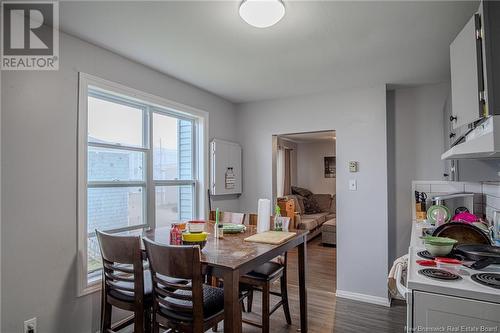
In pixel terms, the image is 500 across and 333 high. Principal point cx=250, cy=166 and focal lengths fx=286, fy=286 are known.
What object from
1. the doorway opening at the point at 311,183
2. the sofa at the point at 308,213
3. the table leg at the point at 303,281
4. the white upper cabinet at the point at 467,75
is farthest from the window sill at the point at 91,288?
the doorway opening at the point at 311,183

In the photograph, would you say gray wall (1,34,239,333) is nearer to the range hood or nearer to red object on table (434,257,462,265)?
red object on table (434,257,462,265)

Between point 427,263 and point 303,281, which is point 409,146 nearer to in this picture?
point 303,281

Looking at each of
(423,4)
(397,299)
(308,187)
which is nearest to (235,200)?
(397,299)

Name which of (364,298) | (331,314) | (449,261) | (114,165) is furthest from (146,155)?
(364,298)

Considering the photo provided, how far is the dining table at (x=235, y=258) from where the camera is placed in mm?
1455

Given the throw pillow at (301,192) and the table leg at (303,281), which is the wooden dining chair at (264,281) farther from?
the throw pillow at (301,192)

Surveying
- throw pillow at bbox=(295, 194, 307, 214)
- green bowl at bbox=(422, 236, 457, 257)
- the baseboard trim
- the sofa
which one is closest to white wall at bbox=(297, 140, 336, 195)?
the sofa

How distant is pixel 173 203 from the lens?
3.17 m

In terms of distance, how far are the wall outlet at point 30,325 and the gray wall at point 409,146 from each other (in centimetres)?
335

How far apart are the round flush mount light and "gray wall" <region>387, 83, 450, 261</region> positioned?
89.1 inches

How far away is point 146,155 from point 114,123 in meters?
0.42

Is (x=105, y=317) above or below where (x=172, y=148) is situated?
below

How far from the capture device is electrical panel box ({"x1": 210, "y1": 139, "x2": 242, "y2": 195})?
351 cm

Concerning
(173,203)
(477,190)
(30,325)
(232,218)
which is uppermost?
(477,190)
